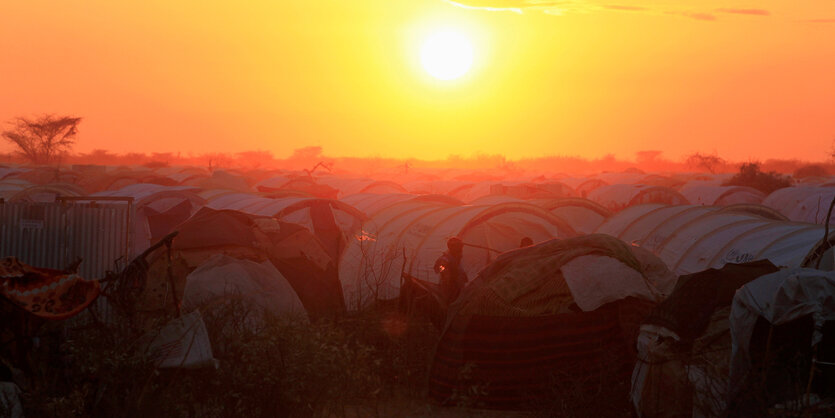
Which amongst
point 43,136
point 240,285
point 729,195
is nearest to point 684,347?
point 240,285

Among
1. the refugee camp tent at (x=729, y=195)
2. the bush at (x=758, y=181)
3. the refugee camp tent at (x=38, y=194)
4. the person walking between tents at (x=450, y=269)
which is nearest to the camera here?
the person walking between tents at (x=450, y=269)

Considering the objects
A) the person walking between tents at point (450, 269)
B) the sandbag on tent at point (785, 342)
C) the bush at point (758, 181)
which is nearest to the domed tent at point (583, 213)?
the person walking between tents at point (450, 269)

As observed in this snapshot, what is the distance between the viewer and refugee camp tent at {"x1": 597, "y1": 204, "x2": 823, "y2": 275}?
39.0 feet

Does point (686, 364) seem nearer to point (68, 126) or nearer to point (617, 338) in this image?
point (617, 338)

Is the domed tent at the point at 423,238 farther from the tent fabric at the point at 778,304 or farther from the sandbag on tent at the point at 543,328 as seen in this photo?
the tent fabric at the point at 778,304

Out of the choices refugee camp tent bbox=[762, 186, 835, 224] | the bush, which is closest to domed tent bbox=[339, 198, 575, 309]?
refugee camp tent bbox=[762, 186, 835, 224]

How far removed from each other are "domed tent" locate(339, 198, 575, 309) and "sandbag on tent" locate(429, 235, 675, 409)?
12.3 ft

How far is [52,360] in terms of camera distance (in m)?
6.65

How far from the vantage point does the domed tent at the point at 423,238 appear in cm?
1327

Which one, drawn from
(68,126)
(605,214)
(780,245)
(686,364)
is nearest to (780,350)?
(686,364)

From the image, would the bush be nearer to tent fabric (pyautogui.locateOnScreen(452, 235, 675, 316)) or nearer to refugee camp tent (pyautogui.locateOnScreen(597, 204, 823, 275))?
refugee camp tent (pyautogui.locateOnScreen(597, 204, 823, 275))

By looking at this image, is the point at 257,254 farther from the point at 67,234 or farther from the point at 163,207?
the point at 163,207

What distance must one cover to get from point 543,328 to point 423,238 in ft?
19.4

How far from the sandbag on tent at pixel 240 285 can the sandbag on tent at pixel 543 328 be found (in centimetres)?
234
